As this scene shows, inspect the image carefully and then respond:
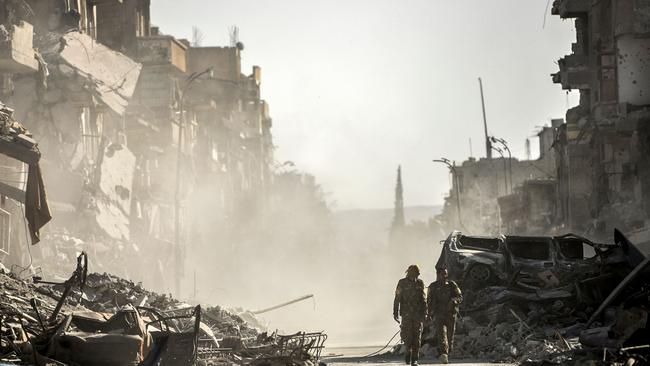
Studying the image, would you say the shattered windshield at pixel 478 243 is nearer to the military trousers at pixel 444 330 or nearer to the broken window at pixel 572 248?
the broken window at pixel 572 248

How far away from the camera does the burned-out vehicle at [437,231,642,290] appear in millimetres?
25219

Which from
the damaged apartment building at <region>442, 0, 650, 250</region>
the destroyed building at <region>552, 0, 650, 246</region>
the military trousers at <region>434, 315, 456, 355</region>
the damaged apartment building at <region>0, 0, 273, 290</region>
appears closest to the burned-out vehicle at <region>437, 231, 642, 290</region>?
the military trousers at <region>434, 315, 456, 355</region>

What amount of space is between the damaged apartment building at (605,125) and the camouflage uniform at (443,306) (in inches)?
944

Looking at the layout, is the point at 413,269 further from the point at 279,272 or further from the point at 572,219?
the point at 279,272

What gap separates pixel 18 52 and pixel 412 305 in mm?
23562

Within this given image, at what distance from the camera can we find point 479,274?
26.6 metres

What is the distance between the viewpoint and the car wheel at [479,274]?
1043 inches

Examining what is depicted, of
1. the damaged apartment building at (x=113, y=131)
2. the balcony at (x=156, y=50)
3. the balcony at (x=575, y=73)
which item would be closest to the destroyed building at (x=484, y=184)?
the damaged apartment building at (x=113, y=131)

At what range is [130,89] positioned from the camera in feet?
189

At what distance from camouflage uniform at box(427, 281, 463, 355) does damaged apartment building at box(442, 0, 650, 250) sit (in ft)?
78.7

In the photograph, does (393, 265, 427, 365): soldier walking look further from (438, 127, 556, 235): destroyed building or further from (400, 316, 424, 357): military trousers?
(438, 127, 556, 235): destroyed building

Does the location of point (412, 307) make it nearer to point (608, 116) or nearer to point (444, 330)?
point (444, 330)

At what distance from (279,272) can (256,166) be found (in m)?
21.6

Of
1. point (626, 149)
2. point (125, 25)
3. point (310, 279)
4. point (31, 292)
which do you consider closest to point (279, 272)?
point (310, 279)
